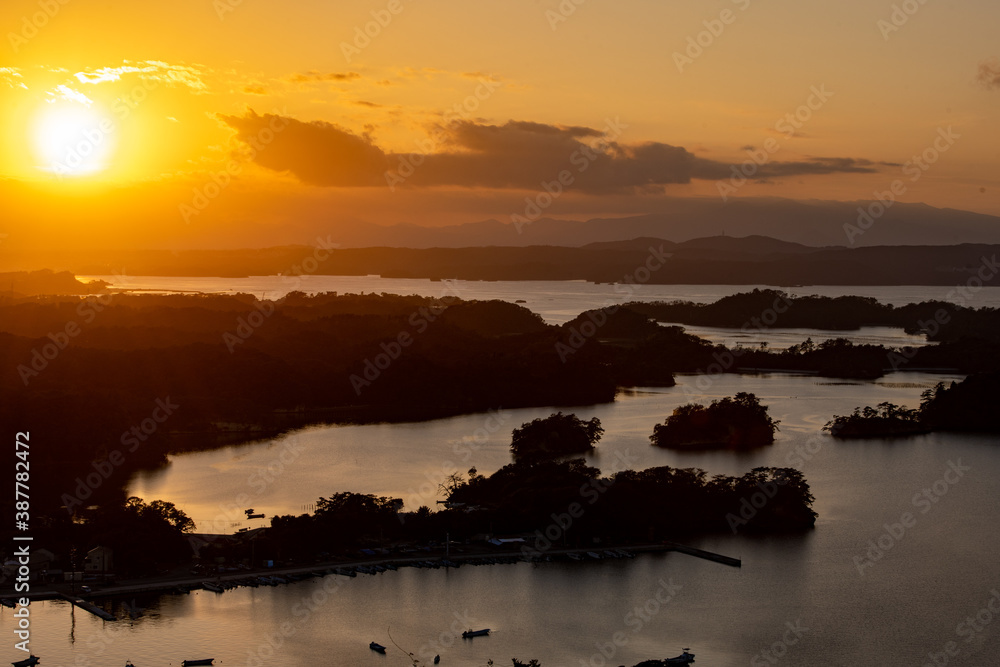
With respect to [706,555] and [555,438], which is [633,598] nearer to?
[706,555]

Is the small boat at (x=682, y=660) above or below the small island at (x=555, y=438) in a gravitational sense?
below

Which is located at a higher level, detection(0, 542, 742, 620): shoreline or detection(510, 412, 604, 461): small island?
detection(510, 412, 604, 461): small island

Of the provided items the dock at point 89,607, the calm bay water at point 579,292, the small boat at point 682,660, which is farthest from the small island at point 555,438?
the calm bay water at point 579,292

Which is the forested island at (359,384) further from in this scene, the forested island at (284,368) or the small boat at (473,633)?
the small boat at (473,633)

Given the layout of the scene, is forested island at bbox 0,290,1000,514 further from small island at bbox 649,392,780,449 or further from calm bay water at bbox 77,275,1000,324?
calm bay water at bbox 77,275,1000,324

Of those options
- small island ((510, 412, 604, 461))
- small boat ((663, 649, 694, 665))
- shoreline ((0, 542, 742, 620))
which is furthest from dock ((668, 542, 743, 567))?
small island ((510, 412, 604, 461))

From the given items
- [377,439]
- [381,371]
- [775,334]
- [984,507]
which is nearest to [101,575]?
[377,439]
